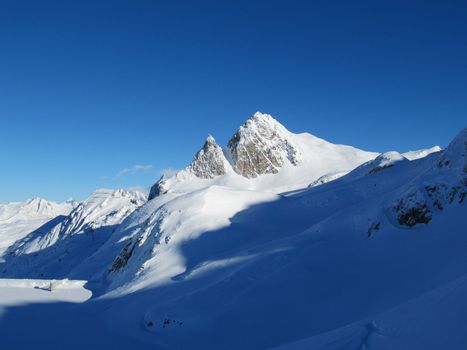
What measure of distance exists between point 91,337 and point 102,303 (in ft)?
24.8

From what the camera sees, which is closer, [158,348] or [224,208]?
[158,348]

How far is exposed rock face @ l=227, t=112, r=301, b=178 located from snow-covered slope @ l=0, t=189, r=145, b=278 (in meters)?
30.3

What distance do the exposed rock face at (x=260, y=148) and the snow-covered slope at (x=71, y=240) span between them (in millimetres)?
30273

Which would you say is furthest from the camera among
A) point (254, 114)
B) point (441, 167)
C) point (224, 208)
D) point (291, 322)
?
point (254, 114)

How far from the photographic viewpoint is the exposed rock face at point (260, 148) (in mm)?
100062

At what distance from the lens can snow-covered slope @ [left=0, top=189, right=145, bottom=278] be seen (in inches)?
3095

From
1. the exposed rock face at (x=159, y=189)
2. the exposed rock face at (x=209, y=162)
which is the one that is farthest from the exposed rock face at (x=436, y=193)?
the exposed rock face at (x=209, y=162)

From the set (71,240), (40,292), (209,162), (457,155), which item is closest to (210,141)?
(209,162)

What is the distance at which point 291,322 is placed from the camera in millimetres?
14773

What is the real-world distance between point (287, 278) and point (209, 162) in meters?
81.3

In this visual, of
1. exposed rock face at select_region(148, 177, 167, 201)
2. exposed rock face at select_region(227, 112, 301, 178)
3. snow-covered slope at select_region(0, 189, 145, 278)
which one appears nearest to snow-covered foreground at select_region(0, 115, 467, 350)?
snow-covered slope at select_region(0, 189, 145, 278)

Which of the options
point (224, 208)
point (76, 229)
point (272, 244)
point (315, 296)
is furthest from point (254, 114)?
point (315, 296)

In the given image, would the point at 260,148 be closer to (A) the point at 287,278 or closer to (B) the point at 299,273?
(B) the point at 299,273

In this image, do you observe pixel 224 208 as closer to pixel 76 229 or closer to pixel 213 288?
pixel 213 288
